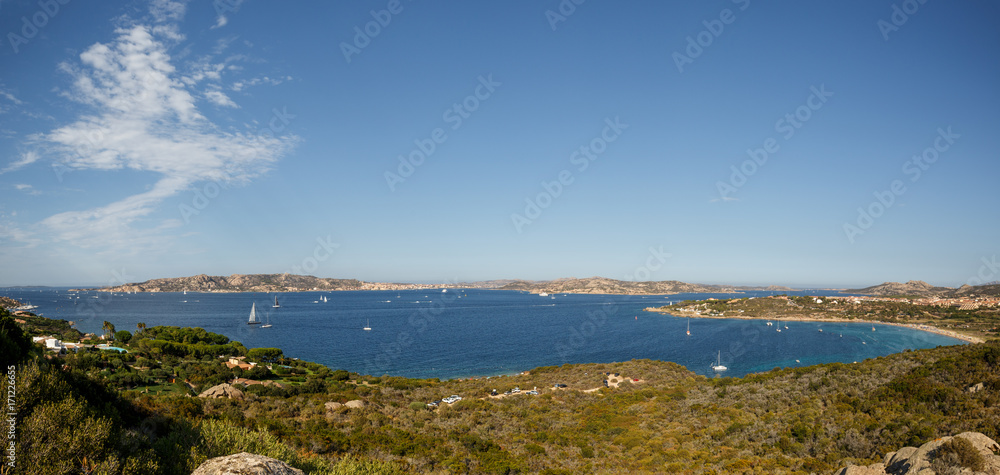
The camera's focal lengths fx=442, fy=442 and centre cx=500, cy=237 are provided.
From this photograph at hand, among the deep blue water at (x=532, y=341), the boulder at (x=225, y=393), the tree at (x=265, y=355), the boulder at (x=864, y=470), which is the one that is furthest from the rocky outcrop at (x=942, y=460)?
the tree at (x=265, y=355)

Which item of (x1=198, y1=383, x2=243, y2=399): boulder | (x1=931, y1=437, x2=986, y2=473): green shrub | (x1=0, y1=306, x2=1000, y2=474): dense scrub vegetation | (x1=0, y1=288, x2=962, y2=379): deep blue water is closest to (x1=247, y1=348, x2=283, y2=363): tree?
(x1=0, y1=288, x2=962, y2=379): deep blue water

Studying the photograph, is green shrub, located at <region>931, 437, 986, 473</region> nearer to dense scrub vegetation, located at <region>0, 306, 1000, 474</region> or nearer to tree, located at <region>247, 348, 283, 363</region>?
dense scrub vegetation, located at <region>0, 306, 1000, 474</region>

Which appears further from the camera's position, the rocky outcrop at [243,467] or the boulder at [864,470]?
the boulder at [864,470]

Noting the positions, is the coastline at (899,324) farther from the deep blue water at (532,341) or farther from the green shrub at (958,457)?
the green shrub at (958,457)

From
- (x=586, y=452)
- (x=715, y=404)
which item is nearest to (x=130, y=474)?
(x=586, y=452)

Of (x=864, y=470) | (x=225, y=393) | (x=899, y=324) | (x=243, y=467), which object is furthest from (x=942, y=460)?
(x=899, y=324)

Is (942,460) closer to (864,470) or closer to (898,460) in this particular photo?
(898,460)

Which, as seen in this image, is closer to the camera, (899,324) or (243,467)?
(243,467)
